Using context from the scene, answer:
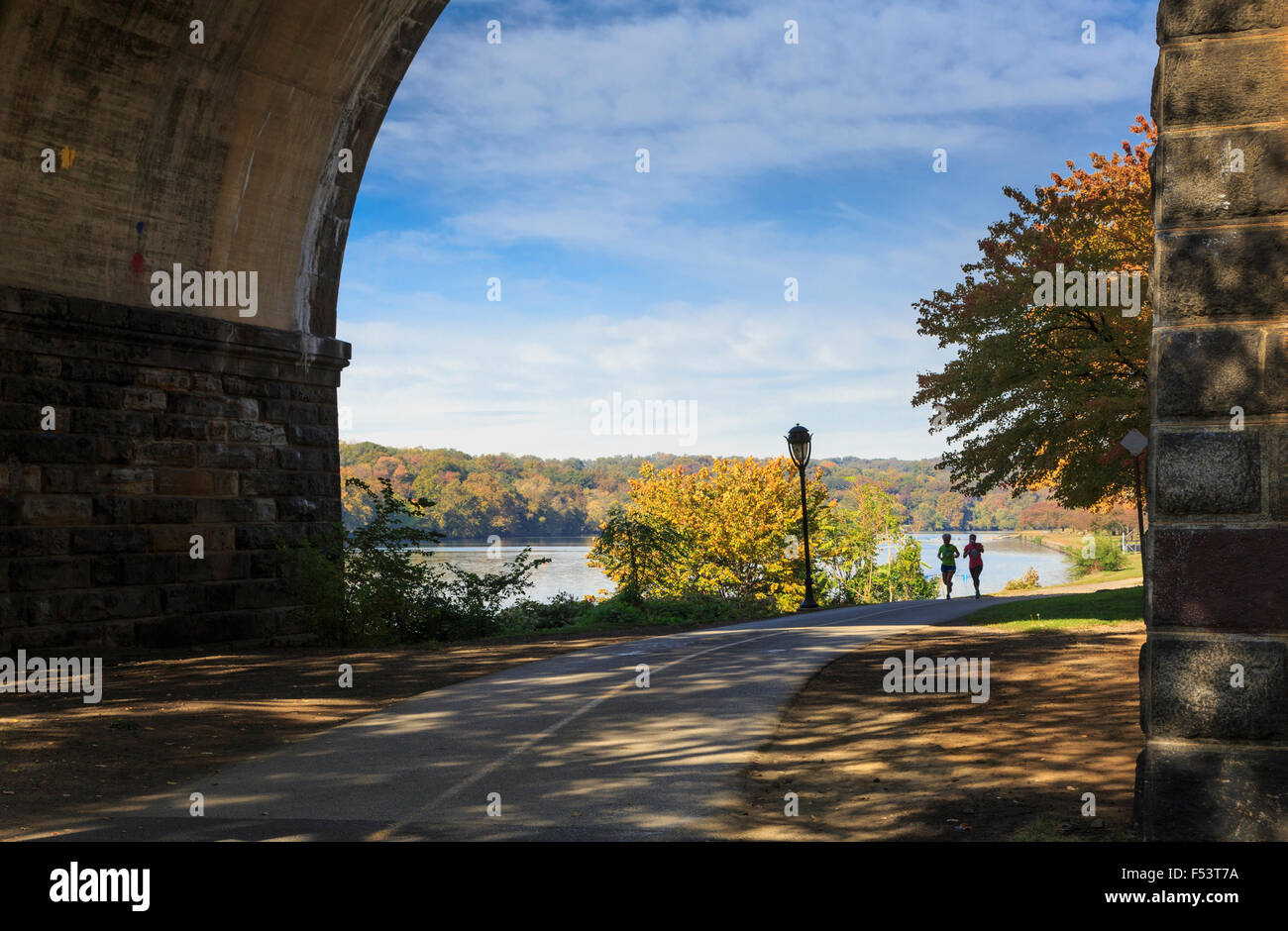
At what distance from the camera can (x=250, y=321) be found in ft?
48.4

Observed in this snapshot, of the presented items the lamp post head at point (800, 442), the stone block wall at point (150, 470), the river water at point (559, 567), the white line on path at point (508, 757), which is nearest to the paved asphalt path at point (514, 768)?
the white line on path at point (508, 757)

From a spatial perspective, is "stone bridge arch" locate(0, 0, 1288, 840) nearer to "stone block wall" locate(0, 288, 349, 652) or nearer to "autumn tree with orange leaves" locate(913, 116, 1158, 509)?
"stone block wall" locate(0, 288, 349, 652)

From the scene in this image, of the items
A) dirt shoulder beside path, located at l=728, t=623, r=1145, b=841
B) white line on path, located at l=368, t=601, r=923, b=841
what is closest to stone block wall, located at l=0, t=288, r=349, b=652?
white line on path, located at l=368, t=601, r=923, b=841

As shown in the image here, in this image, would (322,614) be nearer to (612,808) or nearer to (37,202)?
(37,202)

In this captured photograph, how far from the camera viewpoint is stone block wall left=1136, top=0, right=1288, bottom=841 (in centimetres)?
450

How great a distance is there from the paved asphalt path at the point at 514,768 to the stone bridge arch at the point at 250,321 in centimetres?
309

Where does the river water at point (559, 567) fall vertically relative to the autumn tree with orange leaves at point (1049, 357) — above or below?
below

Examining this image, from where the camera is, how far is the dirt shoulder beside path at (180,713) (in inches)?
270

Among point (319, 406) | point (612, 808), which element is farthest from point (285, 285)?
point (612, 808)

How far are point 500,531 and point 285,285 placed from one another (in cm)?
6962

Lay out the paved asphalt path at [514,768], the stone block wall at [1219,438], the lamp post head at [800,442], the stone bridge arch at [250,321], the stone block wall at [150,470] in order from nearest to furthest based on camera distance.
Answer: the stone block wall at [1219,438] → the stone bridge arch at [250,321] → the paved asphalt path at [514,768] → the stone block wall at [150,470] → the lamp post head at [800,442]

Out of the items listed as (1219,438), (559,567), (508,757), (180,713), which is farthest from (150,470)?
(559,567)

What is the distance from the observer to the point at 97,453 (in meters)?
12.7

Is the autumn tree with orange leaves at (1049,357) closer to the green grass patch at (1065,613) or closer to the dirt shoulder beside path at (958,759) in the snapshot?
the green grass patch at (1065,613)
